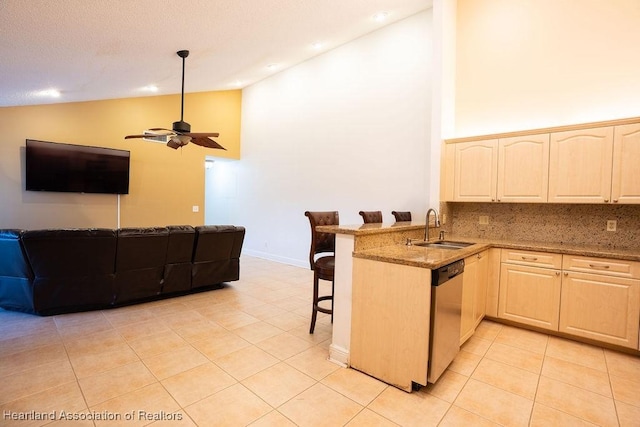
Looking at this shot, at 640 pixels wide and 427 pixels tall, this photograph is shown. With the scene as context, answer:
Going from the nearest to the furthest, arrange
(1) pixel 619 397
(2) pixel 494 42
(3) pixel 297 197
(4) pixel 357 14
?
1. (1) pixel 619 397
2. (2) pixel 494 42
3. (4) pixel 357 14
4. (3) pixel 297 197

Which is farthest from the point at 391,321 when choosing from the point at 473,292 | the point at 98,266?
the point at 98,266

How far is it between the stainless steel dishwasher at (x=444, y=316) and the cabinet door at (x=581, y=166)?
166cm

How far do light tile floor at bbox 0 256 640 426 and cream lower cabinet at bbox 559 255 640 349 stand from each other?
174 mm

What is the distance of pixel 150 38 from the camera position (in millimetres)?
3387

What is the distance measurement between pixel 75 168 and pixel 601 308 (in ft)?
24.9

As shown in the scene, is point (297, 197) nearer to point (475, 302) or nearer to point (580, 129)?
point (475, 302)

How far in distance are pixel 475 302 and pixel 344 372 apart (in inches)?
58.9

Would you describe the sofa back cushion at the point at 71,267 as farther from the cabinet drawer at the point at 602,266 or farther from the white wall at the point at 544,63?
the cabinet drawer at the point at 602,266

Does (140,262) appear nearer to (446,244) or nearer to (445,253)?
(445,253)

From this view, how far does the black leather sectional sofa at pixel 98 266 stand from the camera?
3.01m

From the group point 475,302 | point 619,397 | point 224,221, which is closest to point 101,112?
point 224,221

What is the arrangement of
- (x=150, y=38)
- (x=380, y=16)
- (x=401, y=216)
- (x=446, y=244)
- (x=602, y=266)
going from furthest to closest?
1. (x=380, y=16)
2. (x=401, y=216)
3. (x=150, y=38)
4. (x=446, y=244)
5. (x=602, y=266)

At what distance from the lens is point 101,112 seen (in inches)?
225

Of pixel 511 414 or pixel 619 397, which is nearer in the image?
pixel 511 414
